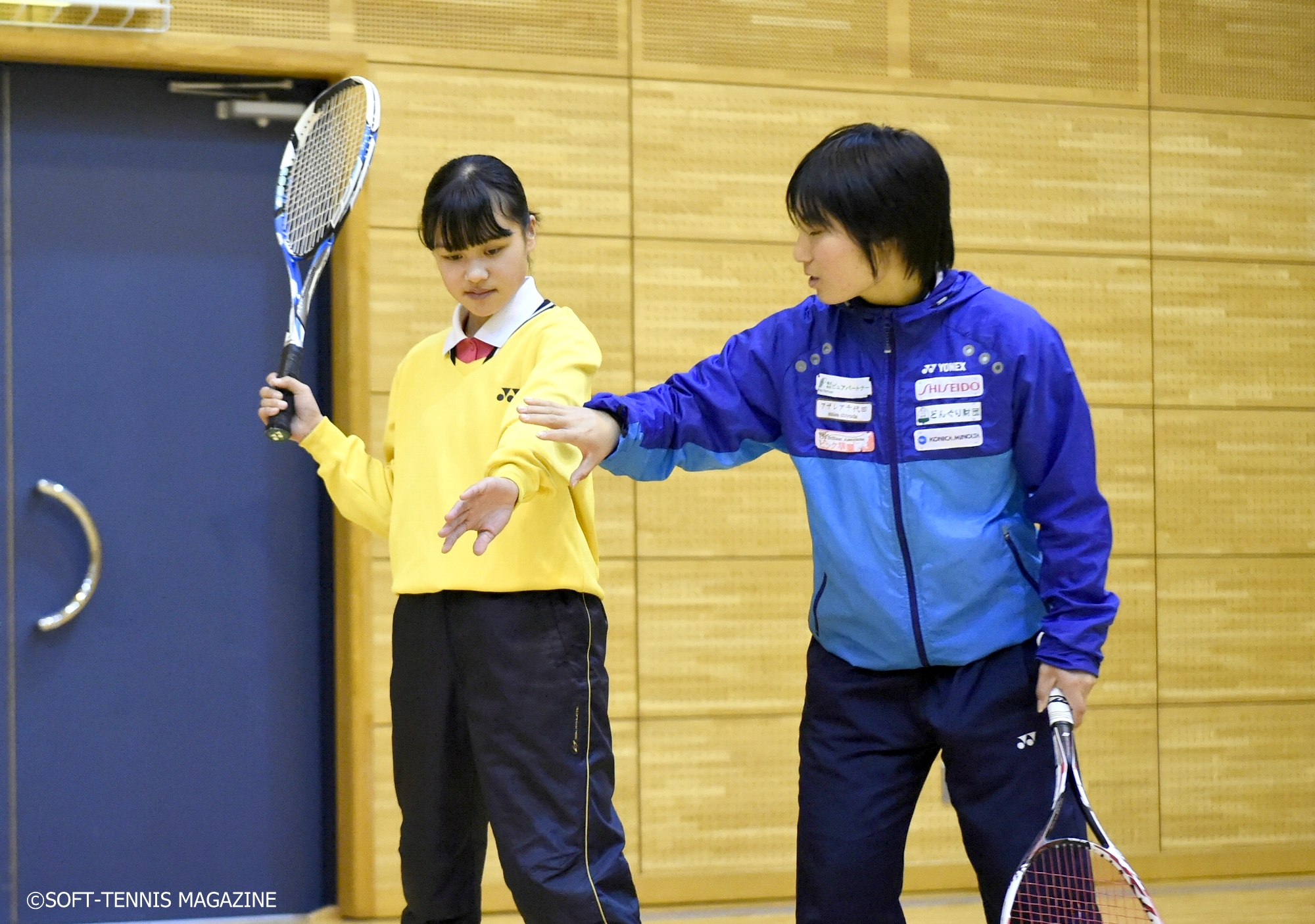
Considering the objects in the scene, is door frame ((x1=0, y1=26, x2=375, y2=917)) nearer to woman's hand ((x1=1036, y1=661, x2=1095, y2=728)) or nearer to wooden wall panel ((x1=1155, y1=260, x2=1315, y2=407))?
woman's hand ((x1=1036, y1=661, x2=1095, y2=728))

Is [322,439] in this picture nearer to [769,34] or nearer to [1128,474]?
[769,34]

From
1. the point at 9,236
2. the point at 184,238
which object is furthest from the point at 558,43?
the point at 9,236

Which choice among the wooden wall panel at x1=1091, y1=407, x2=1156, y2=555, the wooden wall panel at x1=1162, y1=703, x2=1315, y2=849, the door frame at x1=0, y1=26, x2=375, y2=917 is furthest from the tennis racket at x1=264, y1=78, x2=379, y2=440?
the wooden wall panel at x1=1162, y1=703, x2=1315, y2=849

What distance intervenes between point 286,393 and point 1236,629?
3359mm

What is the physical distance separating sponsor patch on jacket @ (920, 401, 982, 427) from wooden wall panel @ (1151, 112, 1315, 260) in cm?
269

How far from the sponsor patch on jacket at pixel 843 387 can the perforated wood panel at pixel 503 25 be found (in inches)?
87.0

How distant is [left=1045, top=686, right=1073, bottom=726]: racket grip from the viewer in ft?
6.73

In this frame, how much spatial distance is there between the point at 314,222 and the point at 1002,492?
5.14 feet

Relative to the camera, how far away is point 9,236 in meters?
3.88

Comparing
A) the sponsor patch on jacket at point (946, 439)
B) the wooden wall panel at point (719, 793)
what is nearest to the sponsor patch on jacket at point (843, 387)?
the sponsor patch on jacket at point (946, 439)

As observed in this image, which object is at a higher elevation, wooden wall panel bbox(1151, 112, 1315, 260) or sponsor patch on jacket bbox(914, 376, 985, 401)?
wooden wall panel bbox(1151, 112, 1315, 260)

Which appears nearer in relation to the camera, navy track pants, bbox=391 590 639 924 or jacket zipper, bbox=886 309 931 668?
jacket zipper, bbox=886 309 931 668

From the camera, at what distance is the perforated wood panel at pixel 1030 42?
173 inches

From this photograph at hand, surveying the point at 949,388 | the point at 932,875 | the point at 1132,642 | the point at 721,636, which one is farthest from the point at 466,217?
the point at 1132,642
